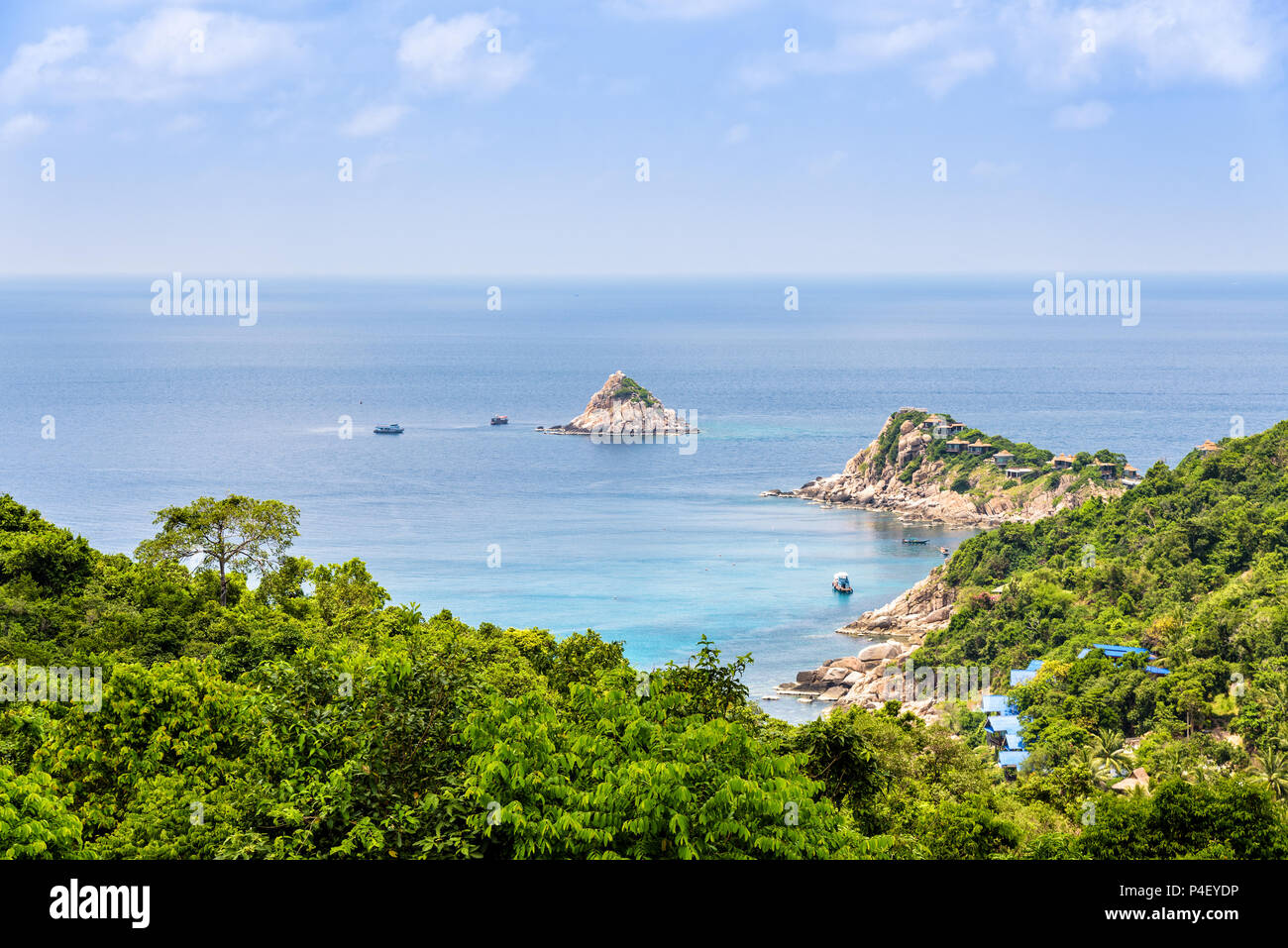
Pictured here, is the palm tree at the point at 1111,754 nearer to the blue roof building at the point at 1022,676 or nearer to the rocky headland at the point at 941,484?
the blue roof building at the point at 1022,676

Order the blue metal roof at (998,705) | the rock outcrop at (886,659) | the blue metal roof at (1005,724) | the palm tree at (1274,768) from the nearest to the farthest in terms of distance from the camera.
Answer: the palm tree at (1274,768), the blue metal roof at (1005,724), the blue metal roof at (998,705), the rock outcrop at (886,659)

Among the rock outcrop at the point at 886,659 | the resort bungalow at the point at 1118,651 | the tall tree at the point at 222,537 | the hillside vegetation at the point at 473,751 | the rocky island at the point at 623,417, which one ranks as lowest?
the rock outcrop at the point at 886,659

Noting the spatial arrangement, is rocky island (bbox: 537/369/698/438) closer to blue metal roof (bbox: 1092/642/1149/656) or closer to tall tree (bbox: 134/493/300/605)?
blue metal roof (bbox: 1092/642/1149/656)

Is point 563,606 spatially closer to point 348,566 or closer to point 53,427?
point 348,566

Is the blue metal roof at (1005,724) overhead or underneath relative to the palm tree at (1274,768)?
underneath

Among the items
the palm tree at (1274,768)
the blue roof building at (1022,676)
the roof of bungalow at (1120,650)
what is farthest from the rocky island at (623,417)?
the palm tree at (1274,768)
